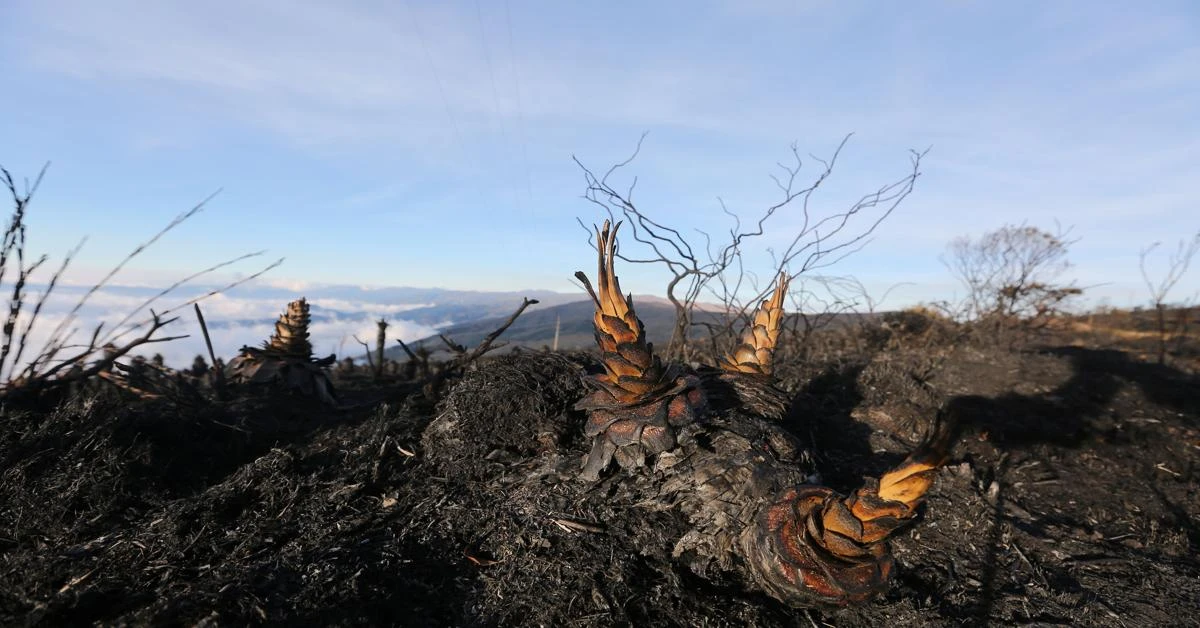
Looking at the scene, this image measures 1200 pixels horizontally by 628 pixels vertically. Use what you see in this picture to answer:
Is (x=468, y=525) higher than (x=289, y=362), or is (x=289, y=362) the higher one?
(x=289, y=362)

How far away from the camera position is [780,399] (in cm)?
422

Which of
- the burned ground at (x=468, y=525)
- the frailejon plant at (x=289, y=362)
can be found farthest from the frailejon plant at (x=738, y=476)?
the frailejon plant at (x=289, y=362)

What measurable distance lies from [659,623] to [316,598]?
56.3 inches

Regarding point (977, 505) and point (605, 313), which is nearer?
point (605, 313)

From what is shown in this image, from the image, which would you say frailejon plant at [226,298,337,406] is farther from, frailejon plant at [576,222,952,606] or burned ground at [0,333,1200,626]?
frailejon plant at [576,222,952,606]

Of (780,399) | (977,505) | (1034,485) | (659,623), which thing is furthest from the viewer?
→ (1034,485)

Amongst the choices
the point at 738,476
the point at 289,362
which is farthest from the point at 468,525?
the point at 289,362

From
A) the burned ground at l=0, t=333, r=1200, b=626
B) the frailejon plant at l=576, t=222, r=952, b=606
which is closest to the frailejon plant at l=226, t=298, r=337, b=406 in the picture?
the burned ground at l=0, t=333, r=1200, b=626

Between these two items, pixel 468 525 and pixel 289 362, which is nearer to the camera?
pixel 468 525

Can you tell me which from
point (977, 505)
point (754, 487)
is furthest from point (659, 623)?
point (977, 505)

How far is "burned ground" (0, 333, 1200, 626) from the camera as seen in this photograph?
2555 millimetres

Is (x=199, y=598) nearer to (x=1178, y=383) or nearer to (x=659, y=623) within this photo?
(x=659, y=623)

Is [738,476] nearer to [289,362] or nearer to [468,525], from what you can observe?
[468,525]

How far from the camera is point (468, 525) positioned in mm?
3123
